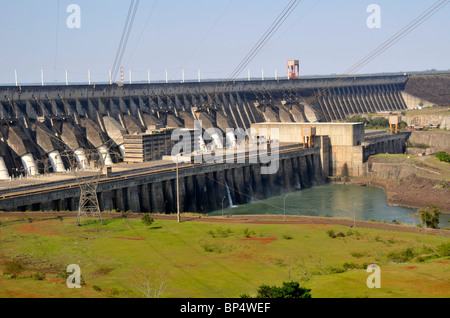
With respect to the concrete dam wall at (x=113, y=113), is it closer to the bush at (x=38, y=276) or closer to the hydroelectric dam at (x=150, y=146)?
the hydroelectric dam at (x=150, y=146)

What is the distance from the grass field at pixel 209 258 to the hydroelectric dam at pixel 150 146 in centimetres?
748

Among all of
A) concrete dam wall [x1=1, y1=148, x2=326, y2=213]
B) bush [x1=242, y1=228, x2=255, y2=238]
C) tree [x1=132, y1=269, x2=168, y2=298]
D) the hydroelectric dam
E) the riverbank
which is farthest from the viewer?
the riverbank

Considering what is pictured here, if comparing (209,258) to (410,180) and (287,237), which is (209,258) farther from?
(410,180)

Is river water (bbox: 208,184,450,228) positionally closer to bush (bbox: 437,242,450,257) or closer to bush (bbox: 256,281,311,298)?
bush (bbox: 437,242,450,257)

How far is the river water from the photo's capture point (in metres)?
87.6

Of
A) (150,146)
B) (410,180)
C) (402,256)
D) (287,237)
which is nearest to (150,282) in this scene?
(287,237)

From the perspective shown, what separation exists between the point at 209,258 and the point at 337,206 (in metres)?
48.1

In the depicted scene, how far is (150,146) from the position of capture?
105 meters

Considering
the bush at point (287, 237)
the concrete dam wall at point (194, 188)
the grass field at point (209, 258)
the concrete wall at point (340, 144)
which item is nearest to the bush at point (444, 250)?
the grass field at point (209, 258)

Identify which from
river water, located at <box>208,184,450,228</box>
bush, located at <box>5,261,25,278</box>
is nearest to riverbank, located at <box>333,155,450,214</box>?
river water, located at <box>208,184,450,228</box>

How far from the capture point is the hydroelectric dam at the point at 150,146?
81.4m

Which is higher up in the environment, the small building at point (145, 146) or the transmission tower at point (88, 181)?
the small building at point (145, 146)

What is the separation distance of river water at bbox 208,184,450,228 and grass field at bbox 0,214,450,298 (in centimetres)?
2329
